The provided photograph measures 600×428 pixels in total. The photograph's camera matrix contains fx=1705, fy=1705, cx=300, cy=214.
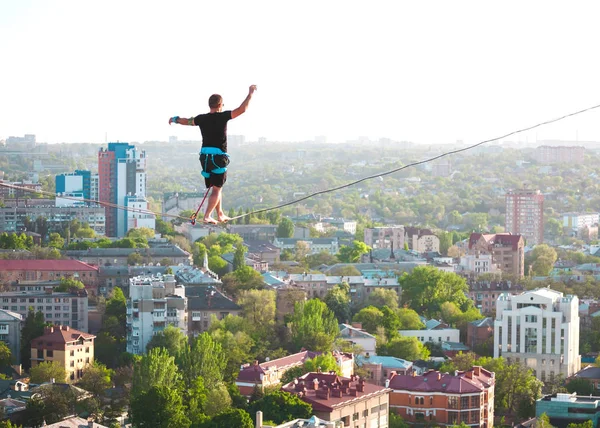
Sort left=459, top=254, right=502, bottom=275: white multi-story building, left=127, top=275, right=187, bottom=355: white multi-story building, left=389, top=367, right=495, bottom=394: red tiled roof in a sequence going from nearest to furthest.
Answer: left=389, top=367, right=495, bottom=394: red tiled roof < left=127, top=275, right=187, bottom=355: white multi-story building < left=459, top=254, right=502, bottom=275: white multi-story building

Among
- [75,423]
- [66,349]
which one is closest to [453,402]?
[75,423]

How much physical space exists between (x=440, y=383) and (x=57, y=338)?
26.6 ft

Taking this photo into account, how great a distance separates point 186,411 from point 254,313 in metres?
10.9

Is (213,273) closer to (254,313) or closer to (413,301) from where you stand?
(413,301)

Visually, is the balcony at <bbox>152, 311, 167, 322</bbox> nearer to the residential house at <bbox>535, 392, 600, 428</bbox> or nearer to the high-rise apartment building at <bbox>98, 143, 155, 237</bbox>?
the residential house at <bbox>535, 392, 600, 428</bbox>

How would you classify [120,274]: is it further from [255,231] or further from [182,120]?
[182,120]

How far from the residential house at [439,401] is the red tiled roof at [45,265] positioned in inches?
705

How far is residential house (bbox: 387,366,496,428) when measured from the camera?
27.7m

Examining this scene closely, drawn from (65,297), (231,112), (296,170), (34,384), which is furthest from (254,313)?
(296,170)

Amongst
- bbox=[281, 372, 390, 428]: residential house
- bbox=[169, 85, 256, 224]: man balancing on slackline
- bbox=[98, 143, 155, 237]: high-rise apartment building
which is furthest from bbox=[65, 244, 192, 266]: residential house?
bbox=[169, 85, 256, 224]: man balancing on slackline

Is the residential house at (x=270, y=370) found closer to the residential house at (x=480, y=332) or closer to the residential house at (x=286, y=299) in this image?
the residential house at (x=286, y=299)

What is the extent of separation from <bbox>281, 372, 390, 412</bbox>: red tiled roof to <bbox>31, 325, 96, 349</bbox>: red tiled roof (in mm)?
6501

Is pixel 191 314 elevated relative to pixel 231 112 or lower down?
lower down

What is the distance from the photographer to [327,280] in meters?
44.8
